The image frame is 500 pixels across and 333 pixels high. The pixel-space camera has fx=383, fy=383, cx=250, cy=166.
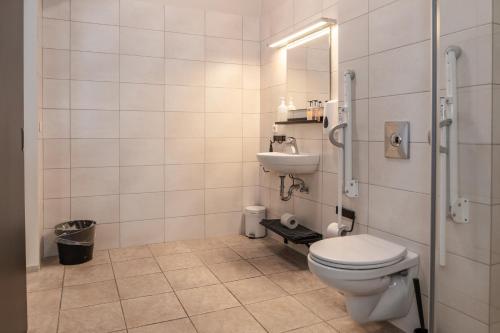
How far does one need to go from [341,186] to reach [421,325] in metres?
0.91

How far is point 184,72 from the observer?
375 cm

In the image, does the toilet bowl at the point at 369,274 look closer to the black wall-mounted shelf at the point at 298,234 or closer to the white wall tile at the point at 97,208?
the black wall-mounted shelf at the point at 298,234

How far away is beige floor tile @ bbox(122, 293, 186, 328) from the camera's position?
2213 mm

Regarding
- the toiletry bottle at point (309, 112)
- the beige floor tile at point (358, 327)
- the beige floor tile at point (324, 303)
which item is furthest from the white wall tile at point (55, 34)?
the beige floor tile at point (358, 327)

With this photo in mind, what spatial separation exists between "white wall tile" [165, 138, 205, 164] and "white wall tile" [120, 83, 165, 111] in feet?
1.20

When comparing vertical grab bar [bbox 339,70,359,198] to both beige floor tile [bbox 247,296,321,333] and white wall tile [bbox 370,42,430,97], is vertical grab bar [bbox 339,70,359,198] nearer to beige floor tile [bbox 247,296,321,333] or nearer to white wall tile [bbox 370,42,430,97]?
white wall tile [bbox 370,42,430,97]

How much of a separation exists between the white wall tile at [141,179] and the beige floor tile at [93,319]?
139 centimetres

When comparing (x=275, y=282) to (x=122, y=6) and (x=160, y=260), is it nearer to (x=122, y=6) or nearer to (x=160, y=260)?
(x=160, y=260)

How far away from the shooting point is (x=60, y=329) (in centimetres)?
210

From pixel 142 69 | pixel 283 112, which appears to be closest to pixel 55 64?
pixel 142 69

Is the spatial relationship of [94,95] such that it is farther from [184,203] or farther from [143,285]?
[143,285]

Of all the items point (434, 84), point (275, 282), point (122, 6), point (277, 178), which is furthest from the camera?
point (277, 178)

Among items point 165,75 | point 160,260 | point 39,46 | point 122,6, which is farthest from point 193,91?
point 160,260

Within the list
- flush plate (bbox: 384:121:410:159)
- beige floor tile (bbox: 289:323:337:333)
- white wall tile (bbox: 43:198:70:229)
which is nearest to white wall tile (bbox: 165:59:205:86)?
white wall tile (bbox: 43:198:70:229)
